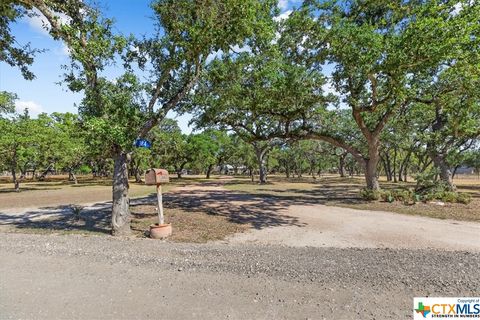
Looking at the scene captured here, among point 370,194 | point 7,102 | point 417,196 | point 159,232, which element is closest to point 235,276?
point 159,232

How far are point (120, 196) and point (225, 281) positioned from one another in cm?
508

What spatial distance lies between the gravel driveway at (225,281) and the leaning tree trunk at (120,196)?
6.10 ft

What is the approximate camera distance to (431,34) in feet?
27.8

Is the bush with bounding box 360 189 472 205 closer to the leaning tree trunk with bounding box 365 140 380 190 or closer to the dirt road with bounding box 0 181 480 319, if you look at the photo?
the leaning tree trunk with bounding box 365 140 380 190

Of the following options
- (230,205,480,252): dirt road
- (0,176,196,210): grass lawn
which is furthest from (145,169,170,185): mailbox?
(0,176,196,210): grass lawn

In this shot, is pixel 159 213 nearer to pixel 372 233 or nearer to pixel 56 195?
pixel 372 233

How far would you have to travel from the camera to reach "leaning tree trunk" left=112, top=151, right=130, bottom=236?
25.5 feet

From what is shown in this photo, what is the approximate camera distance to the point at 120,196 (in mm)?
8016

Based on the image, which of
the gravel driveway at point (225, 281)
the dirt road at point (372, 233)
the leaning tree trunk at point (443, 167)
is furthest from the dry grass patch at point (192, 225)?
the leaning tree trunk at point (443, 167)

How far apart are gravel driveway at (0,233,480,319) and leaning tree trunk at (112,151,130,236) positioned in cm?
186

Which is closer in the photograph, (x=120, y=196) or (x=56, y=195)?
(x=120, y=196)

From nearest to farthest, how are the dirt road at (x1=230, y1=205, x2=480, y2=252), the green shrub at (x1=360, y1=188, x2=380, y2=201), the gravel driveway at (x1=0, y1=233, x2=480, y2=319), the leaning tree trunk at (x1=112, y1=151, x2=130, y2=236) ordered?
the gravel driveway at (x1=0, y1=233, x2=480, y2=319)
the dirt road at (x1=230, y1=205, x2=480, y2=252)
the leaning tree trunk at (x1=112, y1=151, x2=130, y2=236)
the green shrub at (x1=360, y1=188, x2=380, y2=201)

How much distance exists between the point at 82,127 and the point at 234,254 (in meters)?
5.07

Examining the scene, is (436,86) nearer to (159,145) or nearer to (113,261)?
(113,261)
